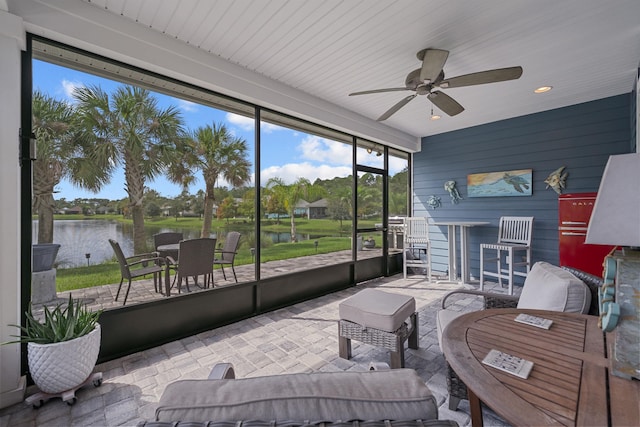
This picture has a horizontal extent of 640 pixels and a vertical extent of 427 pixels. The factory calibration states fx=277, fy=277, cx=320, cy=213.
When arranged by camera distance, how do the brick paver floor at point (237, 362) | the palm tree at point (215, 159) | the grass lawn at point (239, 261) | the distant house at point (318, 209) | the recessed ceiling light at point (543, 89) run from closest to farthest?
the brick paver floor at point (237, 362) → the grass lawn at point (239, 261) → the palm tree at point (215, 159) → the recessed ceiling light at point (543, 89) → the distant house at point (318, 209)

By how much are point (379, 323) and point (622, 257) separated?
1.60m

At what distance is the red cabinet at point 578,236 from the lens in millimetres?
3504

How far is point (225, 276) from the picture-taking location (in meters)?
3.47

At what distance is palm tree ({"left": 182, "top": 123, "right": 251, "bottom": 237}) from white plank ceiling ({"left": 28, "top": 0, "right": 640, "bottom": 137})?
848mm

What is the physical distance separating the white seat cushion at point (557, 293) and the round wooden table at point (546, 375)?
0.43 ft

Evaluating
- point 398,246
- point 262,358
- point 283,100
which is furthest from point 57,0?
point 398,246

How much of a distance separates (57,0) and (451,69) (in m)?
3.67

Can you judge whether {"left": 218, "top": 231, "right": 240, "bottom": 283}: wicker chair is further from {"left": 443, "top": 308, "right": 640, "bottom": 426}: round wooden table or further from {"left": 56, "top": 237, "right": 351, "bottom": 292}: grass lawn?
{"left": 443, "top": 308, "right": 640, "bottom": 426}: round wooden table

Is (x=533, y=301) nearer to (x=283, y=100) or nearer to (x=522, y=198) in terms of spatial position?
(x=283, y=100)

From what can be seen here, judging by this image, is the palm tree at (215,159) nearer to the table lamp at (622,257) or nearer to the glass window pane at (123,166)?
the glass window pane at (123,166)

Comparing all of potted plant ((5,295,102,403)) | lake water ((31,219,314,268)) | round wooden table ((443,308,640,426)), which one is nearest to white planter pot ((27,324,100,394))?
potted plant ((5,295,102,403))

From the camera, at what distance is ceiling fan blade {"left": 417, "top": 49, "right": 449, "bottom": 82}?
7.71 feet

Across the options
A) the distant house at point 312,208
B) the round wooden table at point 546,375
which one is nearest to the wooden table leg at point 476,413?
the round wooden table at point 546,375

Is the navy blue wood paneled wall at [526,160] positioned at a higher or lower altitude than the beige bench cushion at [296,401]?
higher
